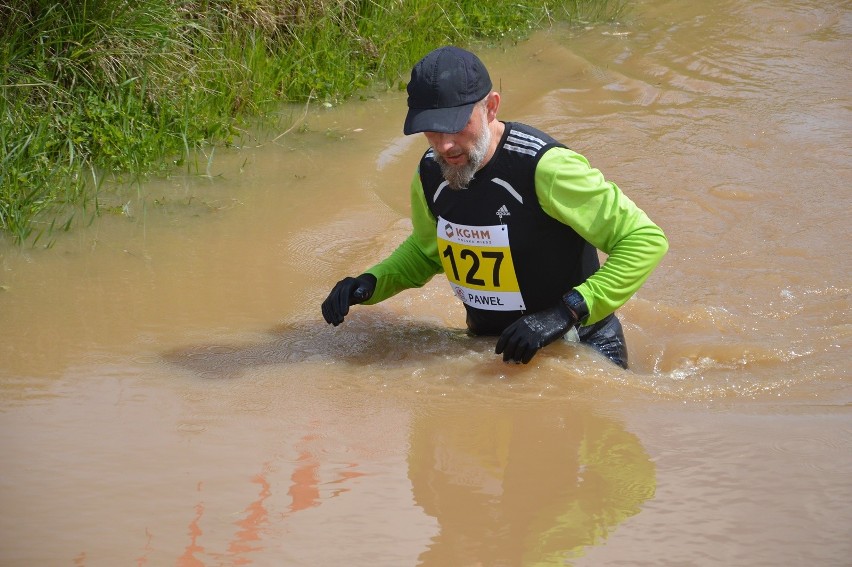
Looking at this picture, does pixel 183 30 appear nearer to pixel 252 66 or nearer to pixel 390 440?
pixel 252 66

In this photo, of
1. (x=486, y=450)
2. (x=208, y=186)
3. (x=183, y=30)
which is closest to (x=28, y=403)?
(x=486, y=450)

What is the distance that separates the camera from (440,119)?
4066mm

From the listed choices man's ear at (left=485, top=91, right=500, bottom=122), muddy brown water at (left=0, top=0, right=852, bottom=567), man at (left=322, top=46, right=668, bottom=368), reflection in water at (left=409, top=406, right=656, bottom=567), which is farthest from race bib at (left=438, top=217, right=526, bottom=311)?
reflection in water at (left=409, top=406, right=656, bottom=567)

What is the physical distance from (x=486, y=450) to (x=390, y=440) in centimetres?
34

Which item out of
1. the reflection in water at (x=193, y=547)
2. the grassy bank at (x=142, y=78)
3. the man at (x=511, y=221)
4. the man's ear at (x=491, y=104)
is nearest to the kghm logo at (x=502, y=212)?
the man at (x=511, y=221)

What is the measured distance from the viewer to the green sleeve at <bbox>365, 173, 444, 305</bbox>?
4711 mm

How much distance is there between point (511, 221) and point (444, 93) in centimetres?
57

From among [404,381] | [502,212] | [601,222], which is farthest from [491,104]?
[404,381]

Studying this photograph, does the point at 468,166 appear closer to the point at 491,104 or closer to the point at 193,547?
the point at 491,104

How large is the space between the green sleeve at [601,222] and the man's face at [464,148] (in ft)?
0.75

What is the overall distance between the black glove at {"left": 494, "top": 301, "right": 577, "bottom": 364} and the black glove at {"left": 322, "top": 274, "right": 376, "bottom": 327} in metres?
0.71

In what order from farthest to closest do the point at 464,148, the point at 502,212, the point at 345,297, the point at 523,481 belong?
1. the point at 345,297
2. the point at 502,212
3. the point at 464,148
4. the point at 523,481

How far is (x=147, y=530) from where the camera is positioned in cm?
336

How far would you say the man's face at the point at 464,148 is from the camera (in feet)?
13.6
